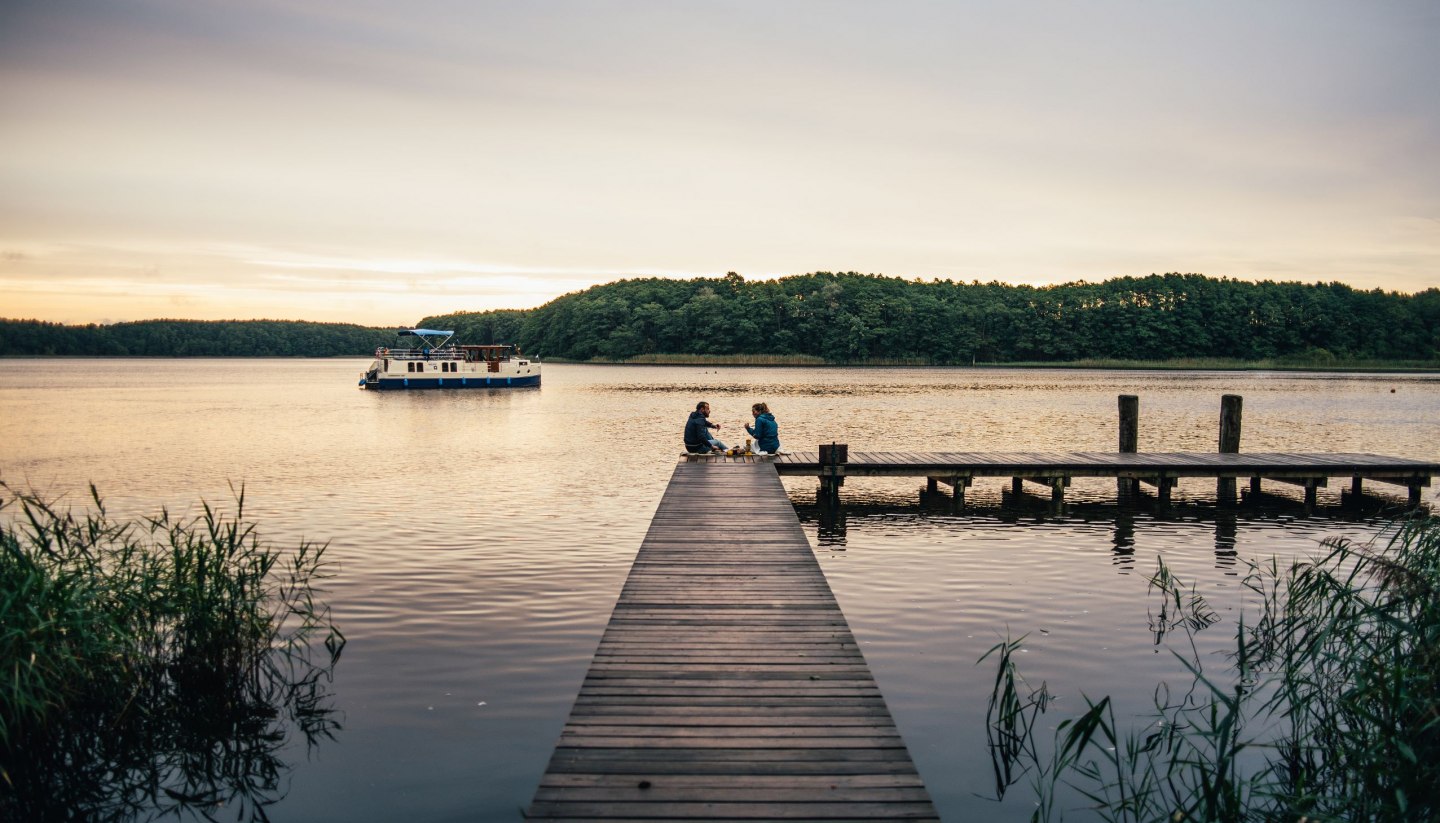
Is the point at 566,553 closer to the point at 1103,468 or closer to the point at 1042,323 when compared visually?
the point at 1103,468

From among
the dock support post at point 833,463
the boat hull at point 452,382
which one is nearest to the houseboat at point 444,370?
the boat hull at point 452,382

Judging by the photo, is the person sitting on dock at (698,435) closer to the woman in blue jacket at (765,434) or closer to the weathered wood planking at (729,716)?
the woman in blue jacket at (765,434)

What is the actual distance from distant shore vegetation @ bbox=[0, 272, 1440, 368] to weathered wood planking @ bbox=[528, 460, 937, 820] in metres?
111

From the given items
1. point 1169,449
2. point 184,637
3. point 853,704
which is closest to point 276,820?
point 184,637

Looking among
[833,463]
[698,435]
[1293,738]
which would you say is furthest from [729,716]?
[698,435]

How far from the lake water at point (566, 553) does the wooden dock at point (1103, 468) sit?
78cm

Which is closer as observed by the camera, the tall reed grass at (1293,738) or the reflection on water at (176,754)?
the tall reed grass at (1293,738)

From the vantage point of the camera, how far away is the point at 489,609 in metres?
10.6

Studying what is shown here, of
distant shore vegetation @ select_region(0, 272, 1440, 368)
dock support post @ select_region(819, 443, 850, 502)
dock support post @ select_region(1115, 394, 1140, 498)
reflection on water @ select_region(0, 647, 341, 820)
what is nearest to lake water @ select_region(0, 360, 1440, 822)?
reflection on water @ select_region(0, 647, 341, 820)

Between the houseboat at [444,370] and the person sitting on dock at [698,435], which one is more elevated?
the houseboat at [444,370]

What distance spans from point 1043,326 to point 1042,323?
54 centimetres

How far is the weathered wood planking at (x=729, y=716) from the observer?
4633mm

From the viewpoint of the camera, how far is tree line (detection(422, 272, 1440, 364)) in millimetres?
115375

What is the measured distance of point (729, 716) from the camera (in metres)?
5.70
